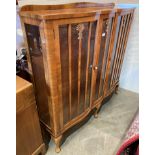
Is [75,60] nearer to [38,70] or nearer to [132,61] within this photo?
[38,70]

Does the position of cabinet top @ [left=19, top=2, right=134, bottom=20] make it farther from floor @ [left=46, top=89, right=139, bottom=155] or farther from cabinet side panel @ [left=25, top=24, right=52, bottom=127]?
floor @ [left=46, top=89, right=139, bottom=155]

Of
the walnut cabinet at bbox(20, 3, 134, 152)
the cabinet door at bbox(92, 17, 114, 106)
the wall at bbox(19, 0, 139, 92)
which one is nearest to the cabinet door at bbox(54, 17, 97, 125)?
the walnut cabinet at bbox(20, 3, 134, 152)

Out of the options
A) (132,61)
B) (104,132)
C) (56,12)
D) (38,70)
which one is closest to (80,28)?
(56,12)

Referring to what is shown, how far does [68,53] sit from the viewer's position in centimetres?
103

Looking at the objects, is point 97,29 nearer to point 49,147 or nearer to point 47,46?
point 47,46

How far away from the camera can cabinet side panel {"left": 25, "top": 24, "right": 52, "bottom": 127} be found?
0.95m

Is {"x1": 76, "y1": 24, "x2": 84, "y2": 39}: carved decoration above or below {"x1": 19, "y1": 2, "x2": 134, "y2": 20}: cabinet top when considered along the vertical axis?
below

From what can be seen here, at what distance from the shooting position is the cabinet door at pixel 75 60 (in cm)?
94

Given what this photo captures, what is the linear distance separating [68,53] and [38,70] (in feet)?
0.84

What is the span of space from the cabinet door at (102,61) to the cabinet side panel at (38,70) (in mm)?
481

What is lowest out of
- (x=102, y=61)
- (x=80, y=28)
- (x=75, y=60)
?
(x=102, y=61)

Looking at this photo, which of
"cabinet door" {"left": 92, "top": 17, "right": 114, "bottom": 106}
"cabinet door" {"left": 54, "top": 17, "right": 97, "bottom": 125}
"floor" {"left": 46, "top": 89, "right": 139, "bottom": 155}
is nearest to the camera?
"cabinet door" {"left": 54, "top": 17, "right": 97, "bottom": 125}

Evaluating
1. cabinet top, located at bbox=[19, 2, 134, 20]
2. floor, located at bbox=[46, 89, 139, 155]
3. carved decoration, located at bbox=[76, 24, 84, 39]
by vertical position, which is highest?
cabinet top, located at bbox=[19, 2, 134, 20]
